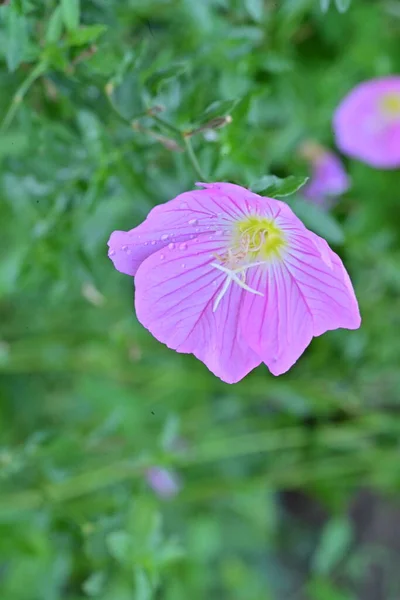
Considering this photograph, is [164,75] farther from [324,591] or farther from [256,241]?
[324,591]

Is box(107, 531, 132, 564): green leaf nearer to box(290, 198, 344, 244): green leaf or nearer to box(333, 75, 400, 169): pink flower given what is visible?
box(290, 198, 344, 244): green leaf

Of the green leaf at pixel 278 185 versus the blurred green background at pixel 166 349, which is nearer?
the green leaf at pixel 278 185

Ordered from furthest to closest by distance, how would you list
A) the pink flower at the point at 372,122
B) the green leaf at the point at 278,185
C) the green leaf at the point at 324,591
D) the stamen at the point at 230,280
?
the green leaf at the point at 324,591 < the pink flower at the point at 372,122 < the stamen at the point at 230,280 < the green leaf at the point at 278,185

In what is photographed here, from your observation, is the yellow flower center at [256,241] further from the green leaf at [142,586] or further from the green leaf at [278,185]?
the green leaf at [142,586]

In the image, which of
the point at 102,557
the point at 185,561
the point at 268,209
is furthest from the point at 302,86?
the point at 185,561

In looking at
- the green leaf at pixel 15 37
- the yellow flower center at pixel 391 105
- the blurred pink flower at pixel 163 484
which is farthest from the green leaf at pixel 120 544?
the yellow flower center at pixel 391 105

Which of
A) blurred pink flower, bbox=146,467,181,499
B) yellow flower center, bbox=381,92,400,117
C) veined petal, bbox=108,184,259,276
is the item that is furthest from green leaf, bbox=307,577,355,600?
veined petal, bbox=108,184,259,276

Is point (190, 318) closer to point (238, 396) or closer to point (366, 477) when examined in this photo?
point (238, 396)
